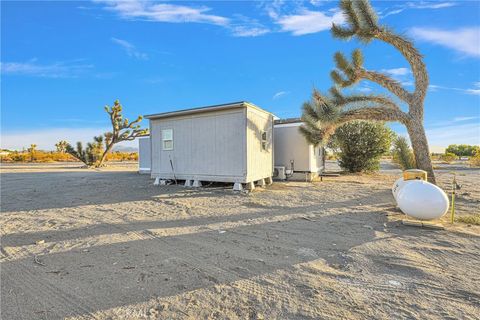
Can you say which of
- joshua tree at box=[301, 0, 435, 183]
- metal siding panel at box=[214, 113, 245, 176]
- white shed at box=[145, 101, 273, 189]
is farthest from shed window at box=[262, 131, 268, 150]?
joshua tree at box=[301, 0, 435, 183]

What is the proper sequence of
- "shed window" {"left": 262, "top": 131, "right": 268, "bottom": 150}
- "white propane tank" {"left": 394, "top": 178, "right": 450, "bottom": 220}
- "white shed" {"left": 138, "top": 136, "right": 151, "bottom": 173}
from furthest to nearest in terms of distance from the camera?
1. "white shed" {"left": 138, "top": 136, "right": 151, "bottom": 173}
2. "shed window" {"left": 262, "top": 131, "right": 268, "bottom": 150}
3. "white propane tank" {"left": 394, "top": 178, "right": 450, "bottom": 220}

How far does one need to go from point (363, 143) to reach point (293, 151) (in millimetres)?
6059

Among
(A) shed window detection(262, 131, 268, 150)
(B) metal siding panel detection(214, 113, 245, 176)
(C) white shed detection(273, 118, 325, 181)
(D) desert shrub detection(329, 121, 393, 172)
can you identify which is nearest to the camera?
(B) metal siding panel detection(214, 113, 245, 176)

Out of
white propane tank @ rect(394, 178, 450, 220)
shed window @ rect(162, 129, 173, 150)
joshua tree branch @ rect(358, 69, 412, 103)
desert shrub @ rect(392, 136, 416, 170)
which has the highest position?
joshua tree branch @ rect(358, 69, 412, 103)

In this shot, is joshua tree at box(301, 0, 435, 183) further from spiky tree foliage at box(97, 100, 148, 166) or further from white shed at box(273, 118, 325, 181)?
spiky tree foliage at box(97, 100, 148, 166)

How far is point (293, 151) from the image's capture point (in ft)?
41.5

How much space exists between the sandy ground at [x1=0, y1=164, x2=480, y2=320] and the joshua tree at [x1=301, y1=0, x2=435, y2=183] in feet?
13.0

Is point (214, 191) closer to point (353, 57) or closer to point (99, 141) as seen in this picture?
point (353, 57)

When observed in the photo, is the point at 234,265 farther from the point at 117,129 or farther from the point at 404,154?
the point at 117,129

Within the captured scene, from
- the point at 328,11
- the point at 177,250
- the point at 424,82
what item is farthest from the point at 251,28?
the point at 177,250

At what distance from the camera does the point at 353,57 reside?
10016 millimetres

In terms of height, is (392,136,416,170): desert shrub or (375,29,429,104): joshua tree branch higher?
(375,29,429,104): joshua tree branch

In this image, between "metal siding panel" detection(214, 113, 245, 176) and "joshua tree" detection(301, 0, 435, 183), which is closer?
"metal siding panel" detection(214, 113, 245, 176)

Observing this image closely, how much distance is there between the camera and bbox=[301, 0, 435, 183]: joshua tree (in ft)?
29.2
